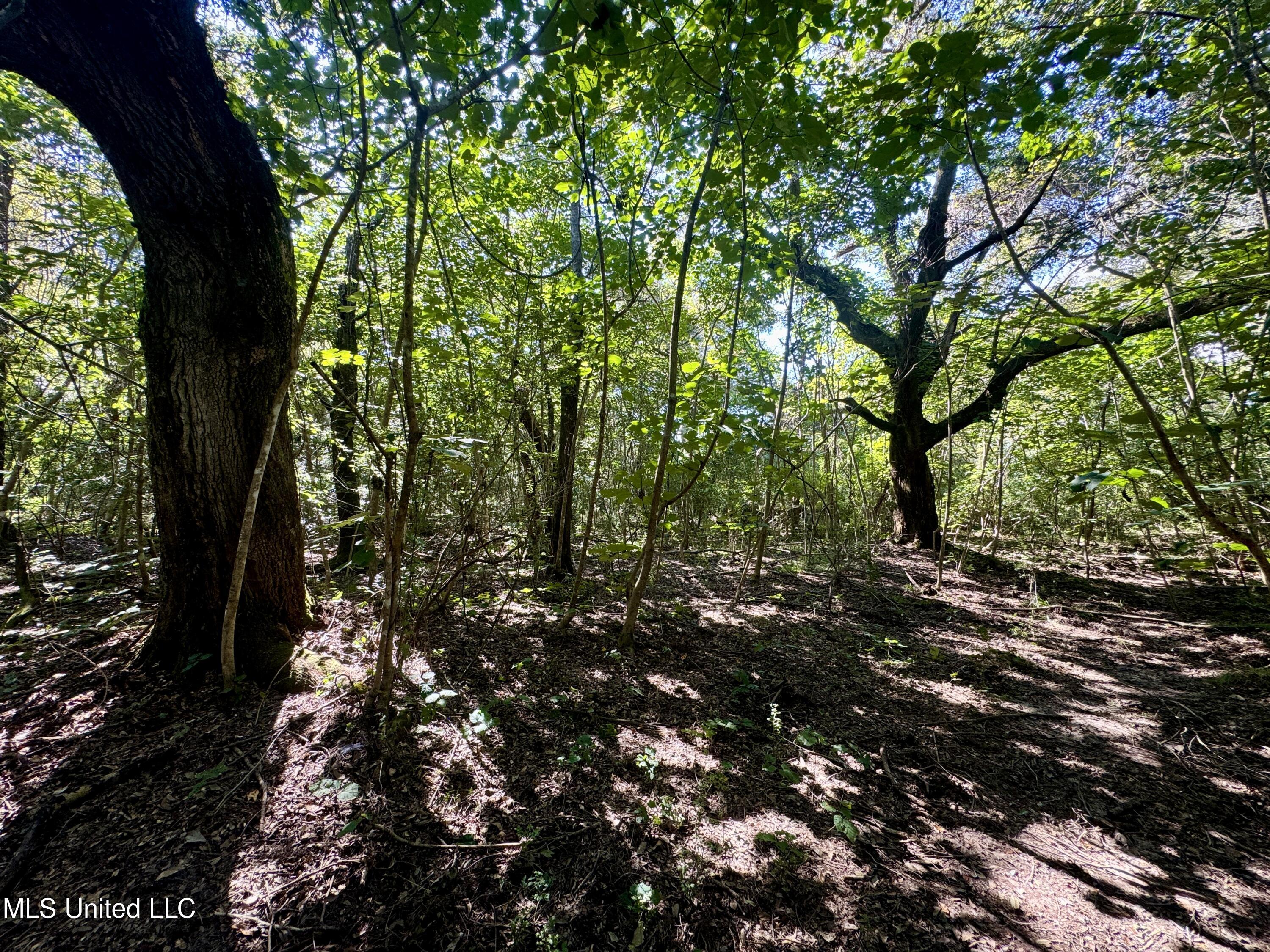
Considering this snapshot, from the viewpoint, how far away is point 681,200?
3.39 m

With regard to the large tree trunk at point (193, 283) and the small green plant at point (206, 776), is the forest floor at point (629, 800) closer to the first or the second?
the small green plant at point (206, 776)

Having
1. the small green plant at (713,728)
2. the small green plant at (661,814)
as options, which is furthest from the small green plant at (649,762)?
the small green plant at (713,728)

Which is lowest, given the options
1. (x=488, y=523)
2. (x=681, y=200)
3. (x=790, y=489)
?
(x=488, y=523)

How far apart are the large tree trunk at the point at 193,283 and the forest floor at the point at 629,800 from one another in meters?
0.49

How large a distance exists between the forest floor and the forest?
2 centimetres

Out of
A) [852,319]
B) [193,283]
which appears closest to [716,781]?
[193,283]

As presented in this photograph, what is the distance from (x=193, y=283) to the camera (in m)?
2.36

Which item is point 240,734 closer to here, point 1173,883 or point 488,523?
point 488,523

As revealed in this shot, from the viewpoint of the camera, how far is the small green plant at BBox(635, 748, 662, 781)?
2.29 meters

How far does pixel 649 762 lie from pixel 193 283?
11.8 ft

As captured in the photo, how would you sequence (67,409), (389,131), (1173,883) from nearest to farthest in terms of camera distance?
(1173,883) < (389,131) < (67,409)

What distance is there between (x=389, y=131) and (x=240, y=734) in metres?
3.68

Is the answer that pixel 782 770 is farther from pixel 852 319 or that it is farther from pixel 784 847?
pixel 852 319

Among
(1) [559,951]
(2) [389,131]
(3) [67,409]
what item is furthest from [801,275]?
(3) [67,409]
